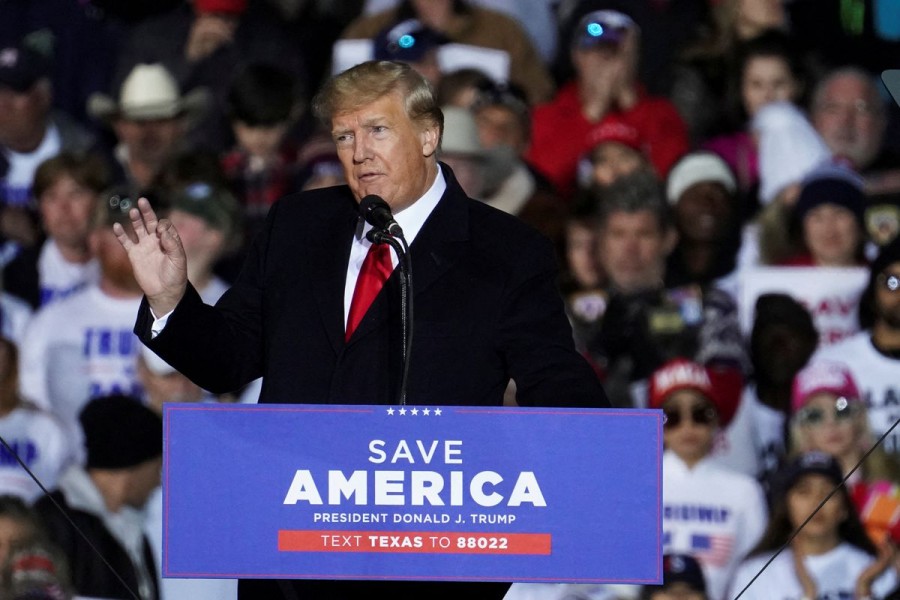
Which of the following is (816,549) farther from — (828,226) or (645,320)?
(828,226)

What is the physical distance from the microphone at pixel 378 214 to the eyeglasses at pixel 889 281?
3.28 metres

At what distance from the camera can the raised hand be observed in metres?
2.91

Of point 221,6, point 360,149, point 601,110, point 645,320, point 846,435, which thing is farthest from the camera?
point 221,6

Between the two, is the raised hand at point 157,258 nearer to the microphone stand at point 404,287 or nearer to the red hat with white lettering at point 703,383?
the microphone stand at point 404,287

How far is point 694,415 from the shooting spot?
5.68 m

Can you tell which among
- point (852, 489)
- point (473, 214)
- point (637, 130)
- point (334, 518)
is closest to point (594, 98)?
point (637, 130)

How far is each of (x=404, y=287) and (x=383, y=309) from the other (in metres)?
0.16

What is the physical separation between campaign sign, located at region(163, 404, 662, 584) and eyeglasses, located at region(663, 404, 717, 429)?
297 cm

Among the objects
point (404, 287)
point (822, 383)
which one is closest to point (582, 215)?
point (822, 383)

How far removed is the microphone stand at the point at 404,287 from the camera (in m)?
2.81

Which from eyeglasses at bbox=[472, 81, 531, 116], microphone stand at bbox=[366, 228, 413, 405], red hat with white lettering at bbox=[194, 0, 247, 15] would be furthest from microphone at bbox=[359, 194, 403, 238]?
red hat with white lettering at bbox=[194, 0, 247, 15]

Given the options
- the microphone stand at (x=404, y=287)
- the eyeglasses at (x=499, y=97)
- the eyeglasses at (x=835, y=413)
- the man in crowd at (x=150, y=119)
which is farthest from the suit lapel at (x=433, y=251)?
the man in crowd at (x=150, y=119)

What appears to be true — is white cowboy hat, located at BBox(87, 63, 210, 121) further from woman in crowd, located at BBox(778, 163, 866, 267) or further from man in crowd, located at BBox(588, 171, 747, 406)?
woman in crowd, located at BBox(778, 163, 866, 267)

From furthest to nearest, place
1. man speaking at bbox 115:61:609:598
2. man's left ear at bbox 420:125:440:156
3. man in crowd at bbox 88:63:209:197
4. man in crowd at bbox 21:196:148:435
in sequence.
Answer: man in crowd at bbox 88:63:209:197 < man in crowd at bbox 21:196:148:435 < man's left ear at bbox 420:125:440:156 < man speaking at bbox 115:61:609:598
